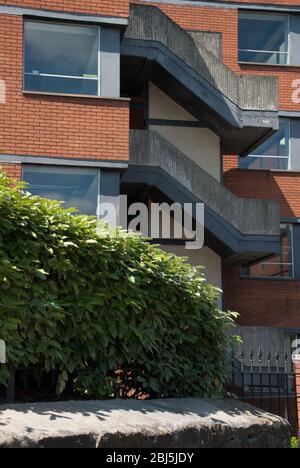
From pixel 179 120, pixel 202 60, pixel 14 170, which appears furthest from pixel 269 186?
pixel 14 170

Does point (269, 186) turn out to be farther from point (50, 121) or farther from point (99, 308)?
point (99, 308)

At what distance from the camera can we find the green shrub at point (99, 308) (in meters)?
8.38

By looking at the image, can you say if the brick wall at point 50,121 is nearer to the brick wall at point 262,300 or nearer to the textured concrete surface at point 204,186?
the textured concrete surface at point 204,186

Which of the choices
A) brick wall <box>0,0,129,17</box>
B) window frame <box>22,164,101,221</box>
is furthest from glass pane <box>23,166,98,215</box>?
brick wall <box>0,0,129,17</box>

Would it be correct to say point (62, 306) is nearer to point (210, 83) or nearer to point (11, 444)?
point (11, 444)

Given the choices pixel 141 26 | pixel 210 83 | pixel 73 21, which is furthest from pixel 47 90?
pixel 210 83

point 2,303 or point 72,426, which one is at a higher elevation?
point 2,303

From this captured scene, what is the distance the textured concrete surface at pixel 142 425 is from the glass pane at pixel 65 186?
6060 mm

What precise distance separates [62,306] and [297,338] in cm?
1187

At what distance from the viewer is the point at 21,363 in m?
8.62

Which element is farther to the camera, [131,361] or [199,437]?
[131,361]

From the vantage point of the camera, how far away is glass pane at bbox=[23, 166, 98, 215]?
1484 centimetres

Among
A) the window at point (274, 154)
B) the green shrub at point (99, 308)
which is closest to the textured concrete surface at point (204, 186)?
the window at point (274, 154)
